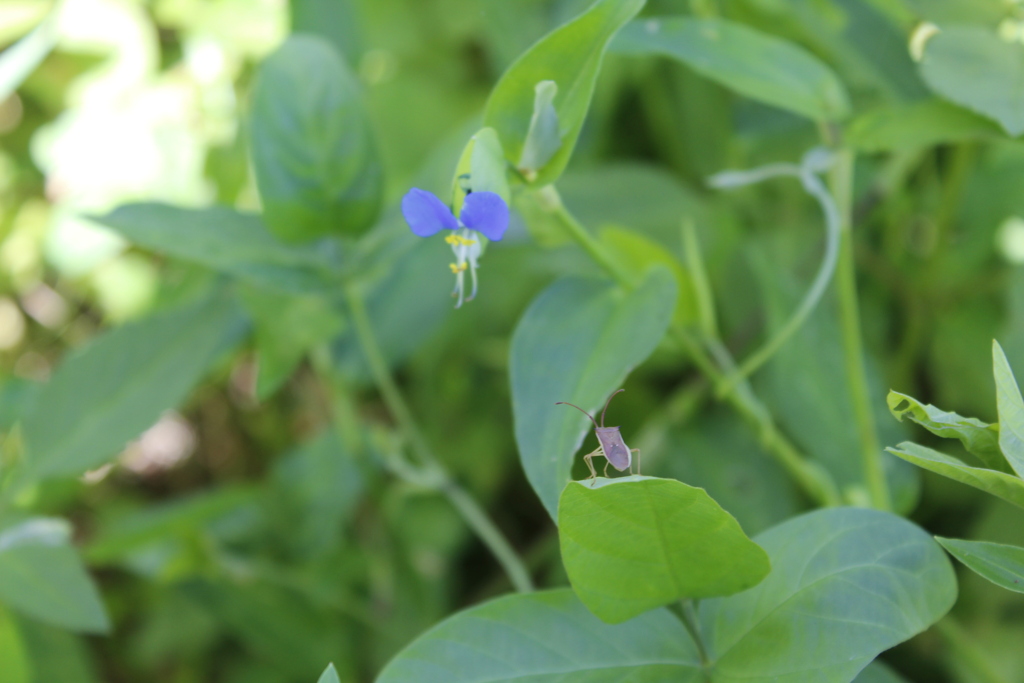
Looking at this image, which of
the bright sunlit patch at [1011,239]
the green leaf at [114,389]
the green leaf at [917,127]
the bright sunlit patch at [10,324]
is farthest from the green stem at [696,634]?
the bright sunlit patch at [10,324]

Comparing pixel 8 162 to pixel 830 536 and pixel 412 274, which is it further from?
pixel 830 536

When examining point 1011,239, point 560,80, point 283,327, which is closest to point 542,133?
point 560,80

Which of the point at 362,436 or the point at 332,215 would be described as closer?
the point at 332,215

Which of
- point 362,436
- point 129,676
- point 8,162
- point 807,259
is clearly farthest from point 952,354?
point 8,162

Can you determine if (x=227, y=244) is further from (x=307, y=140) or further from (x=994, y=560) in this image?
(x=994, y=560)

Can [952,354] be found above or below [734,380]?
below

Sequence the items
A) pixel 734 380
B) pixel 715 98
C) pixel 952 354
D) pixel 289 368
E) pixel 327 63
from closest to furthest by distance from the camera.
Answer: pixel 734 380
pixel 327 63
pixel 289 368
pixel 952 354
pixel 715 98
